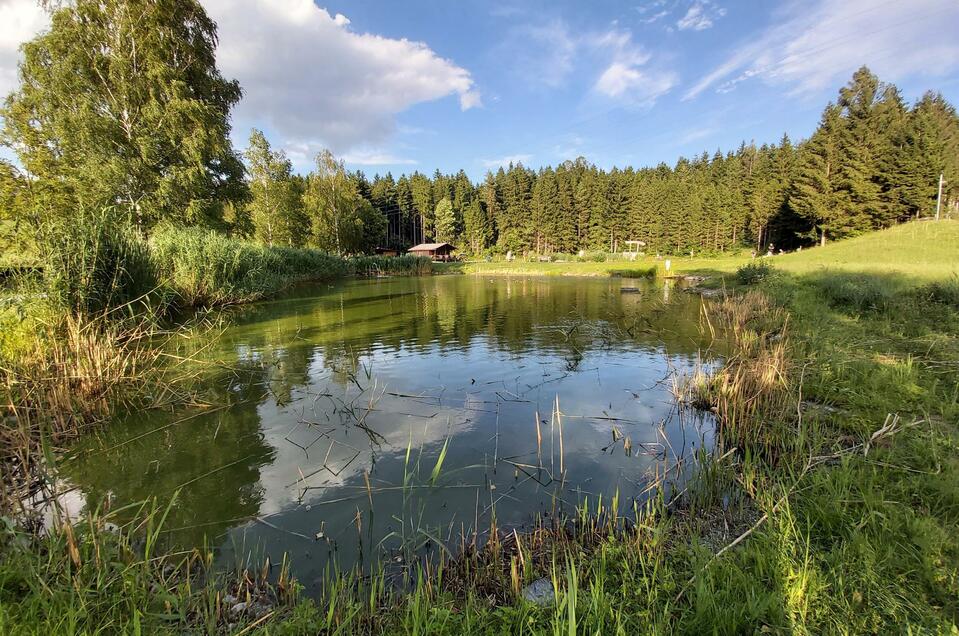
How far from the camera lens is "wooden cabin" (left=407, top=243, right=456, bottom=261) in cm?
8338

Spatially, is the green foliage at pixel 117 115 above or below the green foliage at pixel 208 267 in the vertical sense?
above

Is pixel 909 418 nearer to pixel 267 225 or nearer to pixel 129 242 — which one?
pixel 129 242

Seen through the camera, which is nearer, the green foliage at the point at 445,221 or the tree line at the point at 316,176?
the tree line at the point at 316,176

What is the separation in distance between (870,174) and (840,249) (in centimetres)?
2471

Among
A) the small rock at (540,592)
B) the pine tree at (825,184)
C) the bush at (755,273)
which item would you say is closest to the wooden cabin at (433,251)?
the pine tree at (825,184)

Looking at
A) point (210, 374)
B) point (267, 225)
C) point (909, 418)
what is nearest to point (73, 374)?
point (210, 374)

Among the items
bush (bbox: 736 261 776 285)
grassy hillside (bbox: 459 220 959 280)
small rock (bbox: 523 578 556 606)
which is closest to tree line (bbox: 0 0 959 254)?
small rock (bbox: 523 578 556 606)

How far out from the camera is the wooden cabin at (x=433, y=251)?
8338 centimetres

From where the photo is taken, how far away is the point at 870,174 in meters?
44.6

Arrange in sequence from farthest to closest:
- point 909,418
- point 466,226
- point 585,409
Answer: point 466,226
point 585,409
point 909,418

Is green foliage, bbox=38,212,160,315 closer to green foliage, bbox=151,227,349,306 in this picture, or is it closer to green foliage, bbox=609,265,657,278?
green foliage, bbox=151,227,349,306

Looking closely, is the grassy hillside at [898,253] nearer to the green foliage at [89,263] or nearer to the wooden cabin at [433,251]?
the green foliage at [89,263]

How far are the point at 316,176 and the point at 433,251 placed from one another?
2954 centimetres

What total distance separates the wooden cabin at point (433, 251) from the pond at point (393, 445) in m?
68.7
